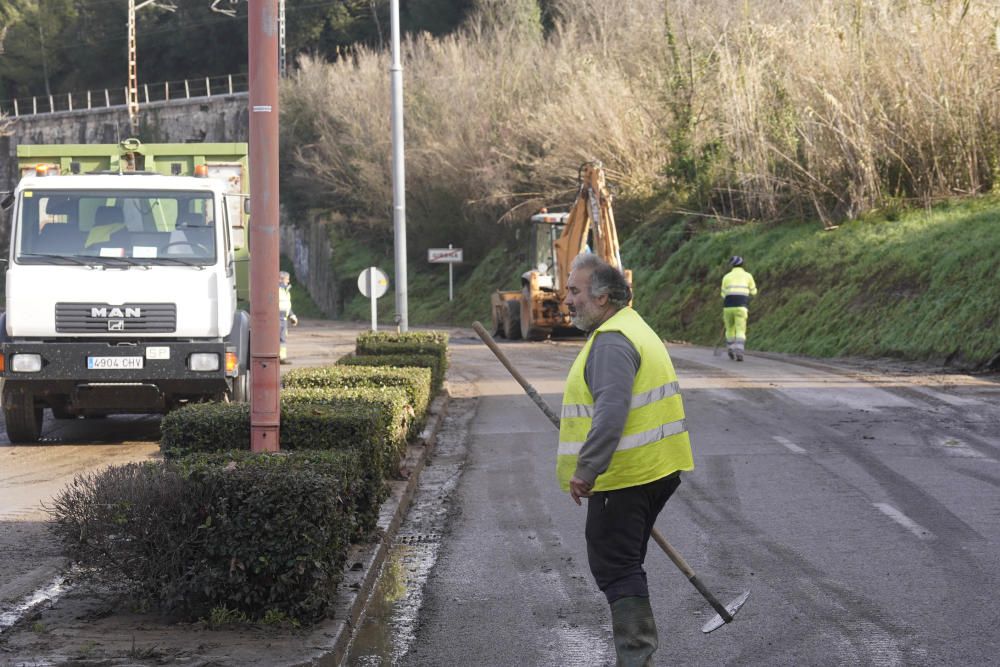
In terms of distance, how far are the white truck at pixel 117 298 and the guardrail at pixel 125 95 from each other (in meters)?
60.7

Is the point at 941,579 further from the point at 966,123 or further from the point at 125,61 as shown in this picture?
the point at 125,61

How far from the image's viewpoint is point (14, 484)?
11023 mm

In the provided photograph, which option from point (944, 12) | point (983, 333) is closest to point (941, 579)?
point (983, 333)

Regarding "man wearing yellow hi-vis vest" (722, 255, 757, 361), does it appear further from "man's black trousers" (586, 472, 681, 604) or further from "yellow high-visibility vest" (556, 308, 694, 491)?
"man's black trousers" (586, 472, 681, 604)

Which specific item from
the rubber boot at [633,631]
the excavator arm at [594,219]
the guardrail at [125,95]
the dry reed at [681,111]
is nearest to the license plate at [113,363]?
the rubber boot at [633,631]

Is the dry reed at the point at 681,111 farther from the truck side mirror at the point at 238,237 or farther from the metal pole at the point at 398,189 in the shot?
the truck side mirror at the point at 238,237

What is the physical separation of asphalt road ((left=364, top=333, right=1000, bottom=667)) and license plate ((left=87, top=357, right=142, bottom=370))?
9.97 ft

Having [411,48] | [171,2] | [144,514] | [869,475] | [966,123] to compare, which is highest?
[171,2]

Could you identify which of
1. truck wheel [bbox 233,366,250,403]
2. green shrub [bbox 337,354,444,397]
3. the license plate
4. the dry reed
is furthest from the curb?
the dry reed

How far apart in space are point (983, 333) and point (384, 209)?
1402 inches

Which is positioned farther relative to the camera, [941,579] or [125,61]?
[125,61]

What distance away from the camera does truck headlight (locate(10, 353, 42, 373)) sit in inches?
500

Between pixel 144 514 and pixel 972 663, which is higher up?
pixel 144 514

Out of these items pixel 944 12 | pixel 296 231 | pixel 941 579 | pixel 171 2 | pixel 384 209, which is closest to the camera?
pixel 941 579
